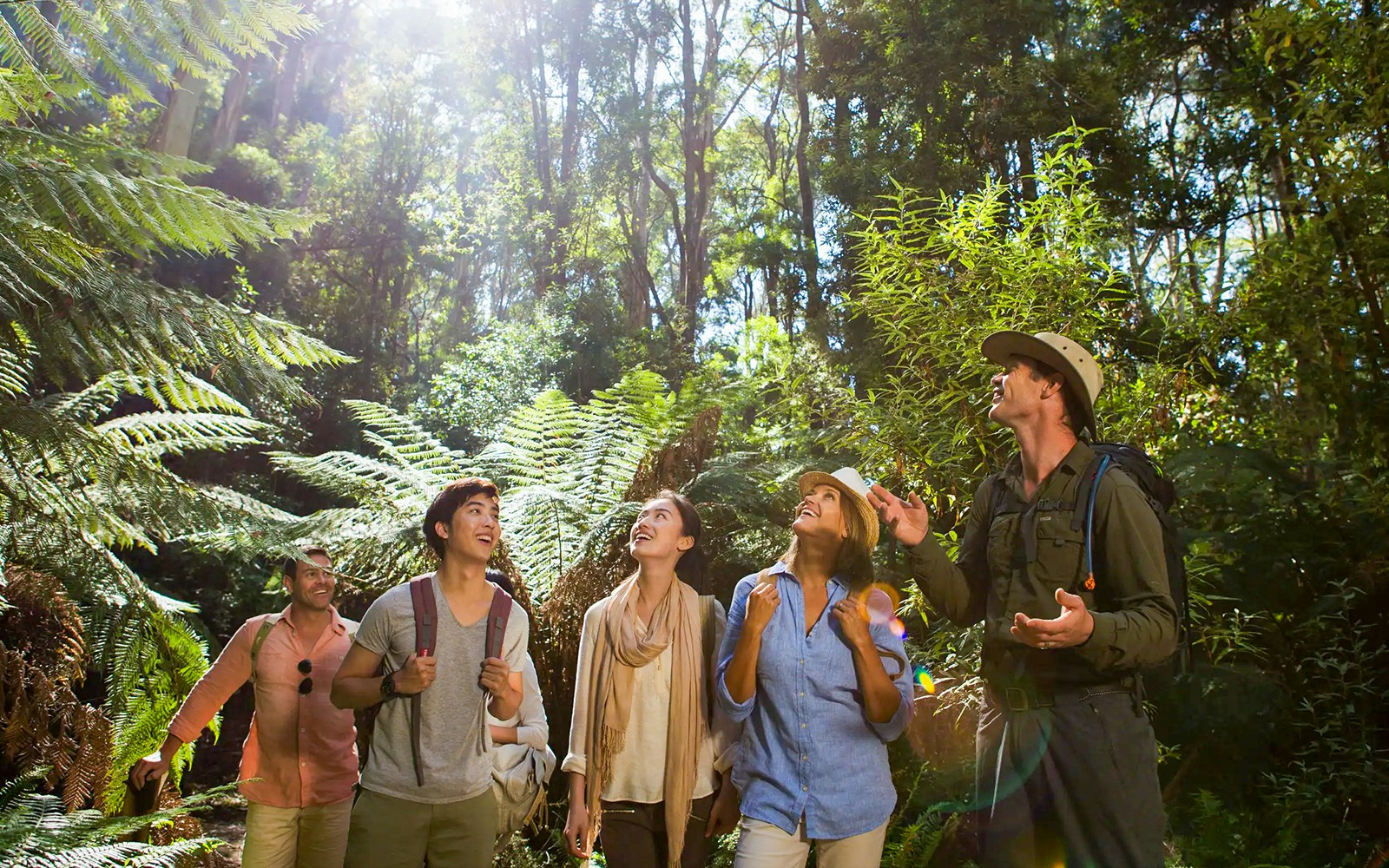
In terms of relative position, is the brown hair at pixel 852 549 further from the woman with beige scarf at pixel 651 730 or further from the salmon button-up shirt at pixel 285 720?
the salmon button-up shirt at pixel 285 720

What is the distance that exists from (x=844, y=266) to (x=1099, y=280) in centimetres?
793

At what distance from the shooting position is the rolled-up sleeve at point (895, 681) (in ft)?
9.28

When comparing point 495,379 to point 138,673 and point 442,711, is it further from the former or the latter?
point 442,711

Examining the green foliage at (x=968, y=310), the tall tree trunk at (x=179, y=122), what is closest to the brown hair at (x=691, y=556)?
the green foliage at (x=968, y=310)

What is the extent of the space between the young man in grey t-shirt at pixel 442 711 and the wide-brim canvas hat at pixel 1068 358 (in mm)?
1607

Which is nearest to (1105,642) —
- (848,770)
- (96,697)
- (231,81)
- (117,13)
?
(848,770)

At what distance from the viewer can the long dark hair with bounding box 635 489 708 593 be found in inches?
130

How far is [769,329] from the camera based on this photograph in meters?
13.2

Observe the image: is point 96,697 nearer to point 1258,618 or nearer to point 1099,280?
point 1099,280

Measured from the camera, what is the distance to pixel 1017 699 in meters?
2.32

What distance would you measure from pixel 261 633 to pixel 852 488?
2.38 m

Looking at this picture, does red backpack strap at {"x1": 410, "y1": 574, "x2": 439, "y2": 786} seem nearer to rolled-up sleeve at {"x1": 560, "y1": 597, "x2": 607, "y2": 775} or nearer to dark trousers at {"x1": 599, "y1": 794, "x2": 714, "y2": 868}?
rolled-up sleeve at {"x1": 560, "y1": 597, "x2": 607, "y2": 775}

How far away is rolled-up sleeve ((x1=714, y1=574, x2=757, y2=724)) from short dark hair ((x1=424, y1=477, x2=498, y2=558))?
2.73 ft

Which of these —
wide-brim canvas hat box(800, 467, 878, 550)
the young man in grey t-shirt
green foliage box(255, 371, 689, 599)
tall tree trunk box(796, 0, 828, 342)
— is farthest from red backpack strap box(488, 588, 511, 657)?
tall tree trunk box(796, 0, 828, 342)
